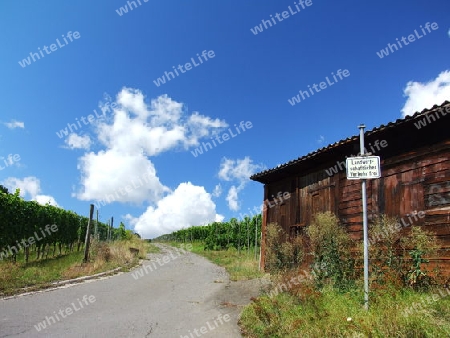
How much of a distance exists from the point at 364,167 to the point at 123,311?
6383 mm

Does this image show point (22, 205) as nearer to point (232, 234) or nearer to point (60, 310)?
point (60, 310)

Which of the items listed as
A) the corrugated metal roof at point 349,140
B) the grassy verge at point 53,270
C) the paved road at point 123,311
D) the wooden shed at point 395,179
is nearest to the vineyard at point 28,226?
the grassy verge at point 53,270

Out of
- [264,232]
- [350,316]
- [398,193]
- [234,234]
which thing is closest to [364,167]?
[350,316]

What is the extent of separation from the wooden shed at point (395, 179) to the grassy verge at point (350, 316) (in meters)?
2.03

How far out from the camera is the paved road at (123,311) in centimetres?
657

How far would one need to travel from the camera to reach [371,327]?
478 cm

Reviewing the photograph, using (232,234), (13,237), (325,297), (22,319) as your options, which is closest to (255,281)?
(325,297)

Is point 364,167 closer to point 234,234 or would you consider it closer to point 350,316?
point 350,316

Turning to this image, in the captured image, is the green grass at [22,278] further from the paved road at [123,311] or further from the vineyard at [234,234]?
the vineyard at [234,234]

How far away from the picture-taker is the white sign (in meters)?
5.99

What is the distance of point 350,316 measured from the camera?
554 cm

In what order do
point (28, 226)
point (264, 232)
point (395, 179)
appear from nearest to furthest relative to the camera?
point (395, 179), point (264, 232), point (28, 226)

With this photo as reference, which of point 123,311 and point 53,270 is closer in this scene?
point 123,311

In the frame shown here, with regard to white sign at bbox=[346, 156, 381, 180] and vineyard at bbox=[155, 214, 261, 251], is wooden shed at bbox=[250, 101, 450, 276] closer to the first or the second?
white sign at bbox=[346, 156, 381, 180]
